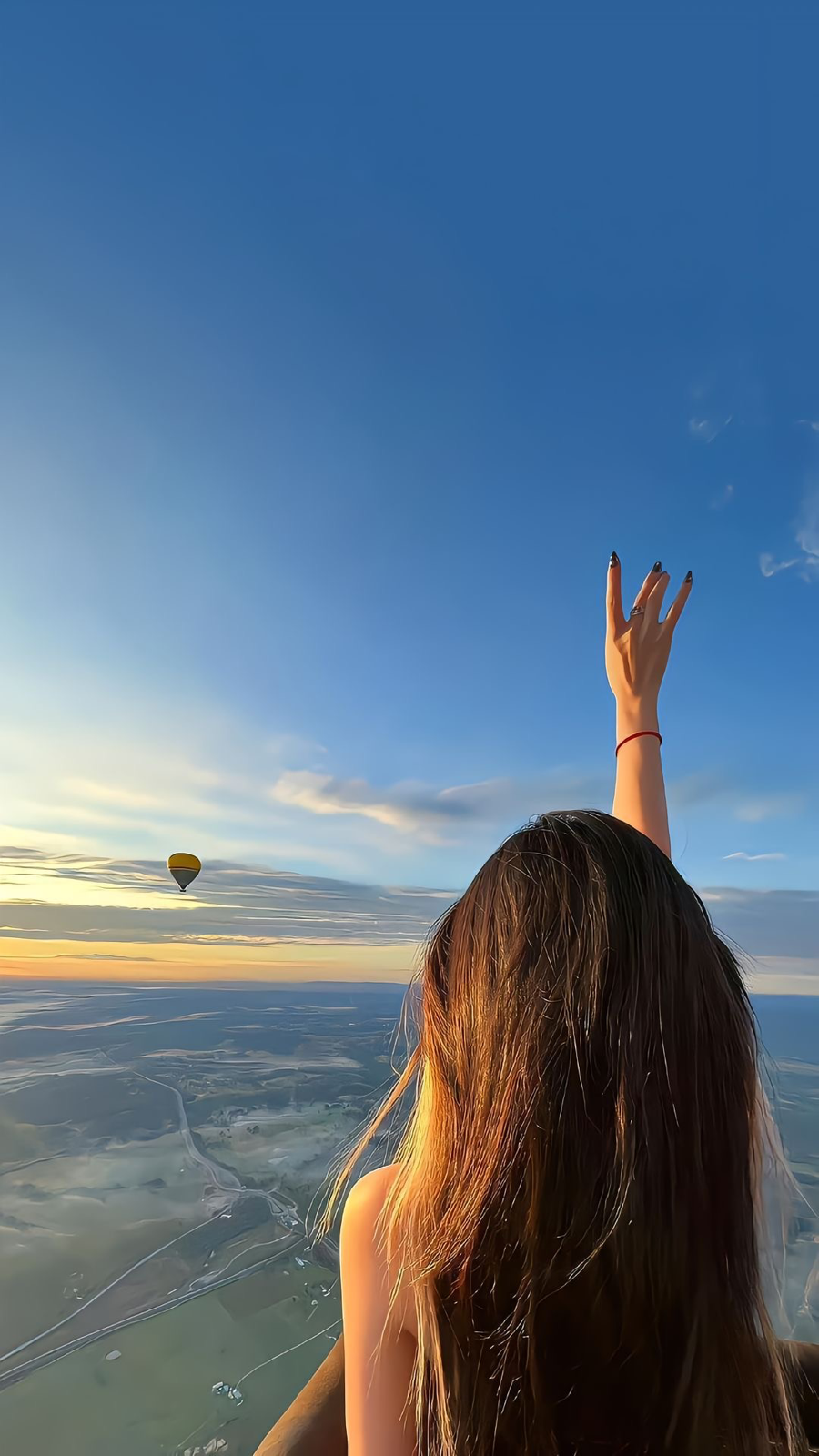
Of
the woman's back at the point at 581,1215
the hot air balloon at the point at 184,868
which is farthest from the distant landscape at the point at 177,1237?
the hot air balloon at the point at 184,868

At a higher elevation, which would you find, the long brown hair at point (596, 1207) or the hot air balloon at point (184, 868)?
the hot air balloon at point (184, 868)

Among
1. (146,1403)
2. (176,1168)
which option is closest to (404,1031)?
(146,1403)

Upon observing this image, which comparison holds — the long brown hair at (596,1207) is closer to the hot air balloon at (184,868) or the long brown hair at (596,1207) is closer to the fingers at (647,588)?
the fingers at (647,588)

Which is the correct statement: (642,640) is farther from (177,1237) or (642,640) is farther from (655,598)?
(177,1237)

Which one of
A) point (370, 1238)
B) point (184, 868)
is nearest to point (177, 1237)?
point (184, 868)

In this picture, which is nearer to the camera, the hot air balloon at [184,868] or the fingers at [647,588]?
the fingers at [647,588]

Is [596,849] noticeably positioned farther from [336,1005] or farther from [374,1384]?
[336,1005]
